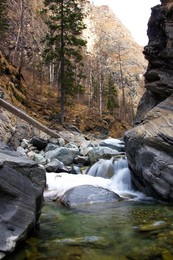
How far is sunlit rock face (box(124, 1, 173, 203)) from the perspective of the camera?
10.2 metres

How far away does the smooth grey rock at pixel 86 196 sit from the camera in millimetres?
9977

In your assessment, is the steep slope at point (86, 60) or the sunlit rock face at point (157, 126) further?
the steep slope at point (86, 60)

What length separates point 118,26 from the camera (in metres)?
125

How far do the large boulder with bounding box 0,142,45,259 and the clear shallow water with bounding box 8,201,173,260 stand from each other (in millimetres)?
370

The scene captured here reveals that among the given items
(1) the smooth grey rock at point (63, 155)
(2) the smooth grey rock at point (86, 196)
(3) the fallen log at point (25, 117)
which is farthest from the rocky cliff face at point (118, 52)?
(2) the smooth grey rock at point (86, 196)

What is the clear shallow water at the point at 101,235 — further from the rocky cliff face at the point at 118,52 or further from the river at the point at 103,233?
the rocky cliff face at the point at 118,52

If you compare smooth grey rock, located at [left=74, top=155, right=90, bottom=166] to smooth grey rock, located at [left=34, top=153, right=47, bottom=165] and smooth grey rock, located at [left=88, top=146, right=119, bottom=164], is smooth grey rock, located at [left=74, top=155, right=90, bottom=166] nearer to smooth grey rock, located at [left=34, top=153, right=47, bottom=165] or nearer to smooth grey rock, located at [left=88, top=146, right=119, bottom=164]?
smooth grey rock, located at [left=88, top=146, right=119, bottom=164]

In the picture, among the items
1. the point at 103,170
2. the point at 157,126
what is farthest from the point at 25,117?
the point at 157,126

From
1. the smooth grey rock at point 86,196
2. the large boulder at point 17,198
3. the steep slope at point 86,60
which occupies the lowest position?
the smooth grey rock at point 86,196

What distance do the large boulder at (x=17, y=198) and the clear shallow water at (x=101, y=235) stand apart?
0.37 metres

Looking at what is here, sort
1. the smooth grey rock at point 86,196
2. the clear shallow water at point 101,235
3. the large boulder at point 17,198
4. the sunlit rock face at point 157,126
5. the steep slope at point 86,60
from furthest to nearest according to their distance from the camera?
the steep slope at point 86,60 < the sunlit rock face at point 157,126 < the smooth grey rock at point 86,196 < the clear shallow water at point 101,235 < the large boulder at point 17,198

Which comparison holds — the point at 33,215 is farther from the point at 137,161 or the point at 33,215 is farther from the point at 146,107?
the point at 146,107

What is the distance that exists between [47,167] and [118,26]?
11941cm

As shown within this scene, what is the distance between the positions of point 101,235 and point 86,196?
395cm
